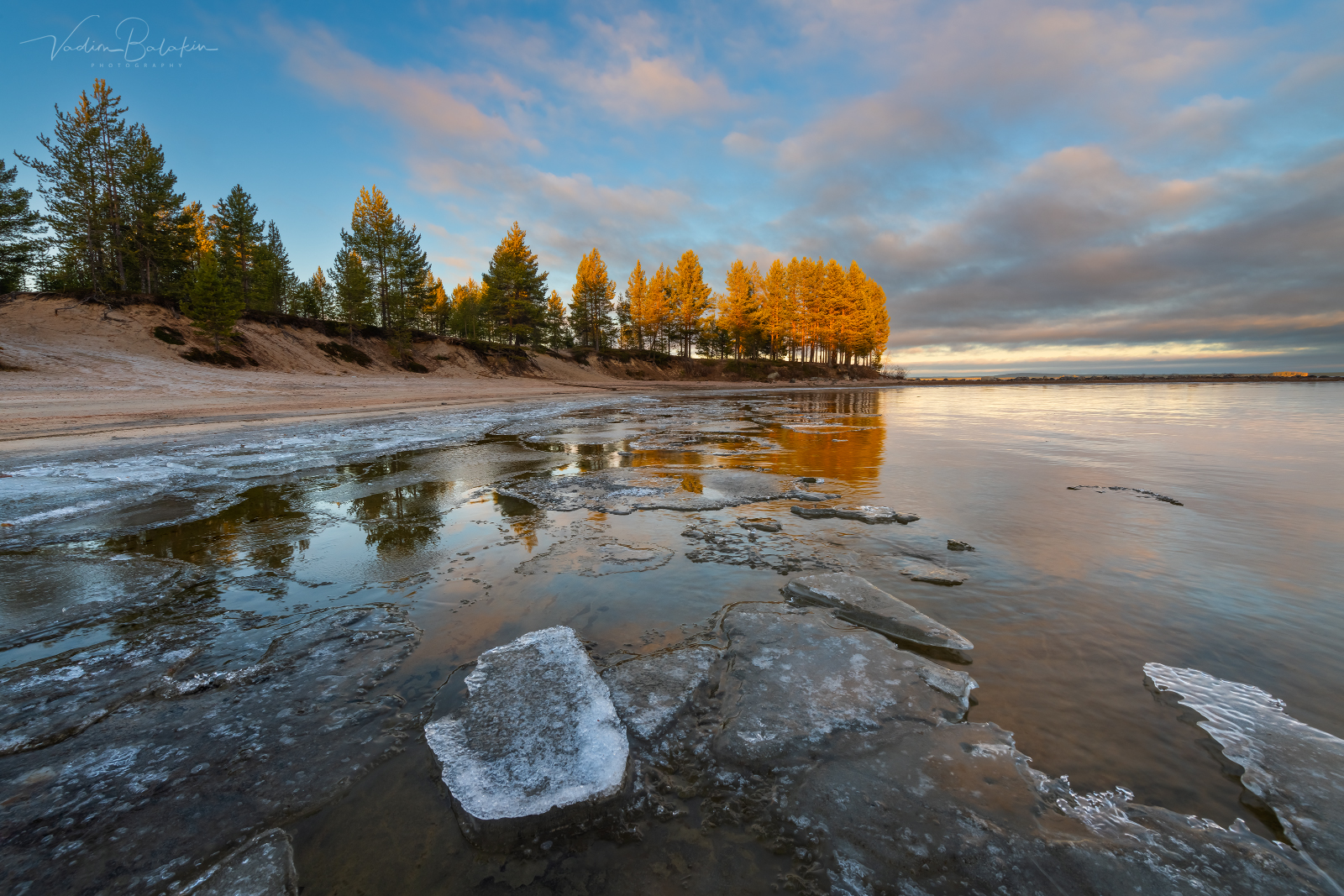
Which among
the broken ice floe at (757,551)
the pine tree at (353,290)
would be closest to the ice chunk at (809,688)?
the broken ice floe at (757,551)

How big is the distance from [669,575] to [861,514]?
2.45 metres

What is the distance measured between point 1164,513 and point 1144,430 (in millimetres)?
10672

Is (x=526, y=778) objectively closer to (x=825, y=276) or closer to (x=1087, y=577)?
(x=1087, y=577)

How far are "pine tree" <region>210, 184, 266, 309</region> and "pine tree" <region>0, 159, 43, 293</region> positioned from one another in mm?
7883

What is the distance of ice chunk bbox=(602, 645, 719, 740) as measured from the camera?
205 cm

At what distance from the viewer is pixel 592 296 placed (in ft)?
151

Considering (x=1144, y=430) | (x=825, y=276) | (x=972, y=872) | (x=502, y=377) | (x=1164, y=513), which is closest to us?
(x=972, y=872)

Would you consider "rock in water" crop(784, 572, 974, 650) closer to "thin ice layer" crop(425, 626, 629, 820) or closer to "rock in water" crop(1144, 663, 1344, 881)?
"rock in water" crop(1144, 663, 1344, 881)

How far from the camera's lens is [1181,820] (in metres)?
1.57

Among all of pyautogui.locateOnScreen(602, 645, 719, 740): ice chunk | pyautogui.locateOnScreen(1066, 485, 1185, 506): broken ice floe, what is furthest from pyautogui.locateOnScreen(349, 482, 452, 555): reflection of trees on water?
pyautogui.locateOnScreen(1066, 485, 1185, 506): broken ice floe

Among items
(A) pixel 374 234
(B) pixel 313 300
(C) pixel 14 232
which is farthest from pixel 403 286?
(C) pixel 14 232

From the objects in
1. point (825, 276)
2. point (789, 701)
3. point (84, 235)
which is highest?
point (825, 276)

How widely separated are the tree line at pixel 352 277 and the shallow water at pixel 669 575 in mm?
25374

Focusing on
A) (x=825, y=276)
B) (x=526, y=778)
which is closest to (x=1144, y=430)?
(x=526, y=778)
